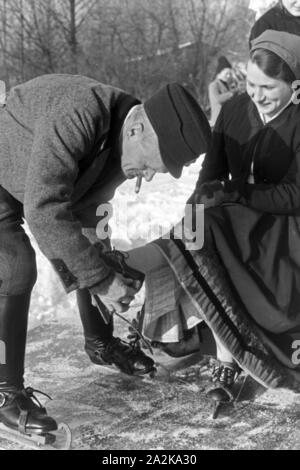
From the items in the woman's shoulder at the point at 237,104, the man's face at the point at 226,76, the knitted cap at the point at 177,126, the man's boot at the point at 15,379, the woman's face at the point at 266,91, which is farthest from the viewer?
the man's face at the point at 226,76

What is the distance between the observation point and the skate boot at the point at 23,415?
2.48 m

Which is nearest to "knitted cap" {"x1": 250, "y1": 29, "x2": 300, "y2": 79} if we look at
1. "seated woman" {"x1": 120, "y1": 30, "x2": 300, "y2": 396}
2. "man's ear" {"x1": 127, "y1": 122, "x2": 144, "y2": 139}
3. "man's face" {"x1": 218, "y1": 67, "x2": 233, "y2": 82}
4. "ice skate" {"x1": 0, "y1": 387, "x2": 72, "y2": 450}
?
"seated woman" {"x1": 120, "y1": 30, "x2": 300, "y2": 396}

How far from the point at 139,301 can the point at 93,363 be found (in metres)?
0.91

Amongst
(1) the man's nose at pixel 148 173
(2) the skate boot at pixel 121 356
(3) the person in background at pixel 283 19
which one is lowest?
(2) the skate boot at pixel 121 356

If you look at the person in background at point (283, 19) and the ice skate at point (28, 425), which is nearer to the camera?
the ice skate at point (28, 425)

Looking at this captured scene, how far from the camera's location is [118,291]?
96.2 inches

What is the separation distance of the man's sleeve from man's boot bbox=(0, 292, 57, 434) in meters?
0.35

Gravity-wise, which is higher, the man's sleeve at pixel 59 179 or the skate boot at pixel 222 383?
the man's sleeve at pixel 59 179

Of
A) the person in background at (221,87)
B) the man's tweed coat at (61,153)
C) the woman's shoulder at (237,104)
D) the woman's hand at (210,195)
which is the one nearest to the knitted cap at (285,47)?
the woman's shoulder at (237,104)

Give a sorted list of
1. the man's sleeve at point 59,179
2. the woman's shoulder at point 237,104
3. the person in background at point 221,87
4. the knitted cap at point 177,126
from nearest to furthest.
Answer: the man's sleeve at point 59,179, the knitted cap at point 177,126, the woman's shoulder at point 237,104, the person in background at point 221,87

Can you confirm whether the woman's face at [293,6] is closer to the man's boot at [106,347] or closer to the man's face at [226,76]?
the man's boot at [106,347]

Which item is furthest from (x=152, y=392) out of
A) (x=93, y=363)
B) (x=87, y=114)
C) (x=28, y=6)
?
(x=28, y=6)

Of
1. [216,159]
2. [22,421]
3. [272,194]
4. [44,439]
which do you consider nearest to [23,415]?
[22,421]

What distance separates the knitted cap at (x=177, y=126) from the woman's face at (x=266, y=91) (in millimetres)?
600
